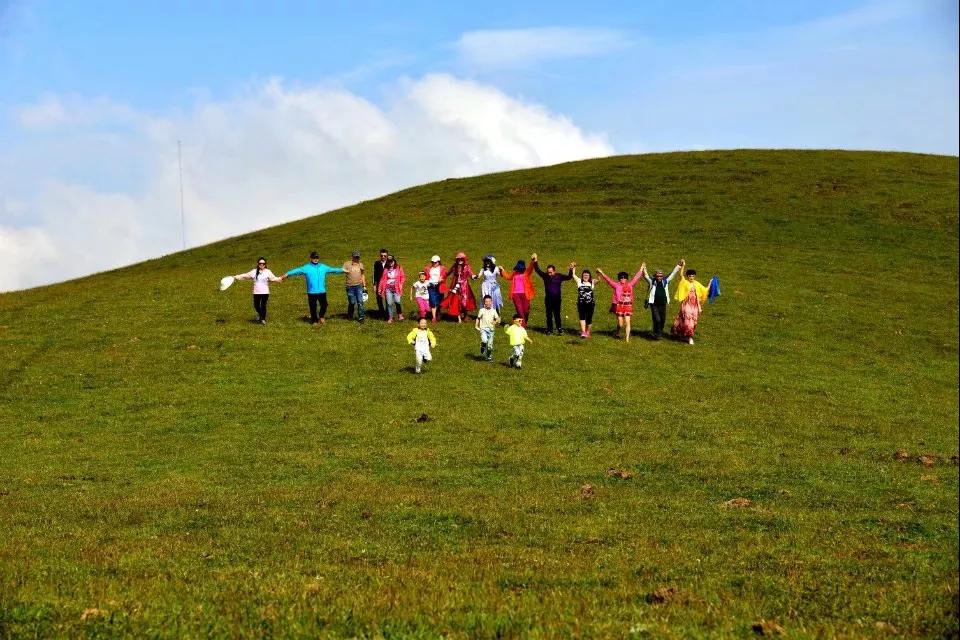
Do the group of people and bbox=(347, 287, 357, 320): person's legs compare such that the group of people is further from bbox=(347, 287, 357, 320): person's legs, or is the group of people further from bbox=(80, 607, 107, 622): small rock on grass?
bbox=(80, 607, 107, 622): small rock on grass

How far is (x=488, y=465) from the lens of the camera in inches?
926

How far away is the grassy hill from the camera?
458 inches

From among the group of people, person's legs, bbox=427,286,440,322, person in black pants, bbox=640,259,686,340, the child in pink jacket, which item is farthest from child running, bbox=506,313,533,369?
person's legs, bbox=427,286,440,322

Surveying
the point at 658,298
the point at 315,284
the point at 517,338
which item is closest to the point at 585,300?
the point at 658,298

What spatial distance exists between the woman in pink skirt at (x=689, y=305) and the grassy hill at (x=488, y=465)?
2.71 feet

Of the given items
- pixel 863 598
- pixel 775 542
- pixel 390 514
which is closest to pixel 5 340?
pixel 390 514

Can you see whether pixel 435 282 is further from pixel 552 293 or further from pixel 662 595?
pixel 662 595

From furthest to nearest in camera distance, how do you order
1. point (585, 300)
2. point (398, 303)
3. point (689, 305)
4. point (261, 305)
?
point (398, 303), point (261, 305), point (689, 305), point (585, 300)

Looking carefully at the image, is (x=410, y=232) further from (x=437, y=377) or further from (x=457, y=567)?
(x=457, y=567)

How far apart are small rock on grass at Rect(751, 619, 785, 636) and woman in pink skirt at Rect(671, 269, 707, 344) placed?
98.7ft

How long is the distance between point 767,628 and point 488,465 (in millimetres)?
13161

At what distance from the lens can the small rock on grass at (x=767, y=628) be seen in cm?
1058

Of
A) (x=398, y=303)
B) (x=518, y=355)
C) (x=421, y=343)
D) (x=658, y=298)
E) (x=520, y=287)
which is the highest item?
(x=520, y=287)

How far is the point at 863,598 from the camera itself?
12.3 metres
